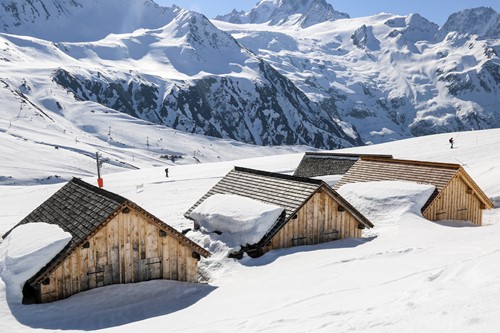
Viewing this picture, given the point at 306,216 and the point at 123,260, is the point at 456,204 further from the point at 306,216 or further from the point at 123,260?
the point at 123,260

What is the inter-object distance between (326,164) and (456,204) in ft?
45.1

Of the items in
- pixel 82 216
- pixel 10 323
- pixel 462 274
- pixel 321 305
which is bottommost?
pixel 10 323

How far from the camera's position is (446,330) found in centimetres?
655

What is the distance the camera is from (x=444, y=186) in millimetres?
22625

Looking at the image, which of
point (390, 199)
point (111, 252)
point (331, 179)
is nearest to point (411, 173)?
point (390, 199)

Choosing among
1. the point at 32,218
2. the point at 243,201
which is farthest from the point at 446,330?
the point at 32,218

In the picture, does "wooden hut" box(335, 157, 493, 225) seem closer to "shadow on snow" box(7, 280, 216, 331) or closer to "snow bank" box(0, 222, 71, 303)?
"shadow on snow" box(7, 280, 216, 331)

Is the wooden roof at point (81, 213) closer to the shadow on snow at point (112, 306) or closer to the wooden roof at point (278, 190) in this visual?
the shadow on snow at point (112, 306)

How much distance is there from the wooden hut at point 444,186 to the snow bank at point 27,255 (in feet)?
53.1

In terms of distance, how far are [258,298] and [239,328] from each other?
263 cm

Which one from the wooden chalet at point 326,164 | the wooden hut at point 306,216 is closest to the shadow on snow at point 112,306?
the wooden hut at point 306,216

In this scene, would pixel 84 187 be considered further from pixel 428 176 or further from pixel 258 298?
pixel 428 176

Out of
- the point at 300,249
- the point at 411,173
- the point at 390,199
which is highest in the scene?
the point at 411,173

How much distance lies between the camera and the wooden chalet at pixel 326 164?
3469 centimetres
